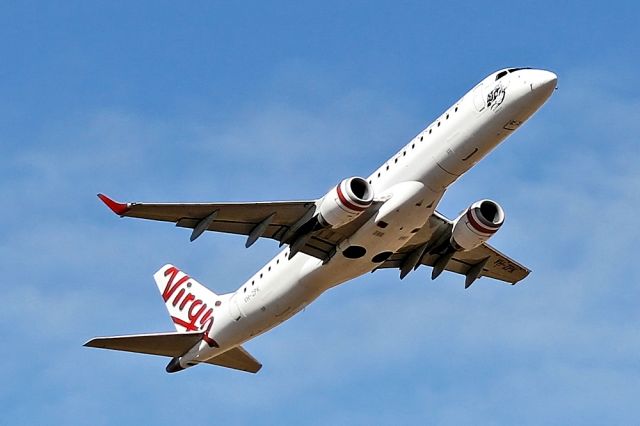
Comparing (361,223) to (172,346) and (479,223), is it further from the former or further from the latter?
(172,346)

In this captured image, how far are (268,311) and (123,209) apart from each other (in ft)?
27.6

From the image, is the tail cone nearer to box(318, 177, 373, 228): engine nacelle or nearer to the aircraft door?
box(318, 177, 373, 228): engine nacelle

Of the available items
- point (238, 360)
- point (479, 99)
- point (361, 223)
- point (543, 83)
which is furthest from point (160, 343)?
point (543, 83)

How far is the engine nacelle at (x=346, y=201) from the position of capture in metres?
44.3

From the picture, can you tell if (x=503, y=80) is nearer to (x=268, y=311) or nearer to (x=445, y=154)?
(x=445, y=154)

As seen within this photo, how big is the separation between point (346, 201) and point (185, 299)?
15.6 metres

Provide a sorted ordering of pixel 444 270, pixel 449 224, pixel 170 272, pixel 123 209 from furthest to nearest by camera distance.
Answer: pixel 170 272 < pixel 444 270 < pixel 449 224 < pixel 123 209

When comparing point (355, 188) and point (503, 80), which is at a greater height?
point (503, 80)

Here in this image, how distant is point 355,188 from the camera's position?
1761 inches

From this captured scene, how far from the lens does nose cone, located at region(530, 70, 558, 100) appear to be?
43.1 meters

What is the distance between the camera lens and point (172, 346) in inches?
2069

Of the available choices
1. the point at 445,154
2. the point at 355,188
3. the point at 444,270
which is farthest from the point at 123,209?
the point at 444,270

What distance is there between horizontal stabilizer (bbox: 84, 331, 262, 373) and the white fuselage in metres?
5.20

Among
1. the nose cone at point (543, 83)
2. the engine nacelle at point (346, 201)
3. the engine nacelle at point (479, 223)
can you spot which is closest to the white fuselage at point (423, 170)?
the nose cone at point (543, 83)
